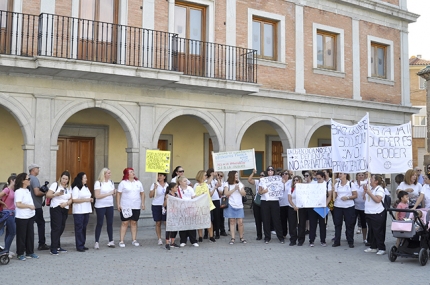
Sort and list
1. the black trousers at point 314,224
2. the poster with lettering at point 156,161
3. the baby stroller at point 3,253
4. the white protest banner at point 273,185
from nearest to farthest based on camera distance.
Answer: the baby stroller at point 3,253 < the black trousers at point 314,224 < the white protest banner at point 273,185 < the poster with lettering at point 156,161

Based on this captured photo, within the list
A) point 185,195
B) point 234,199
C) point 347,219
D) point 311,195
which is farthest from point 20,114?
point 347,219

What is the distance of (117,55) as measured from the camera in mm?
14320

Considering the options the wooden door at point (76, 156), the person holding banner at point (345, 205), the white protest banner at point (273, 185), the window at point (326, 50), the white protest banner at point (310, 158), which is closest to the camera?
the person holding banner at point (345, 205)

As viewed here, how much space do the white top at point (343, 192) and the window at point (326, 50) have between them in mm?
8580

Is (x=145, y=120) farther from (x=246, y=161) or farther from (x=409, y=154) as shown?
(x=409, y=154)

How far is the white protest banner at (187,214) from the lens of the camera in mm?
11023

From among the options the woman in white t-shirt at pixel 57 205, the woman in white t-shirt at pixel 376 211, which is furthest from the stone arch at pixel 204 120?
the woman in white t-shirt at pixel 376 211

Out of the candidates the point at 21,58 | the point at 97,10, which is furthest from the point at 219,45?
the point at 21,58

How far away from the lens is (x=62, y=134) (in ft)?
53.8

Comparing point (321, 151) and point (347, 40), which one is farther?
point (347, 40)

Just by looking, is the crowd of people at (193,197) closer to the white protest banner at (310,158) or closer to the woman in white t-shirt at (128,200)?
the woman in white t-shirt at (128,200)

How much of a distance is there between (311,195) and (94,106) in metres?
6.57

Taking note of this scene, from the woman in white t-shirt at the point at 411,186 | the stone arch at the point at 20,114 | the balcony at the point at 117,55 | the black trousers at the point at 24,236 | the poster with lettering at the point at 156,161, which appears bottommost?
the black trousers at the point at 24,236

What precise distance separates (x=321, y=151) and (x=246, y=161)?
212 cm
